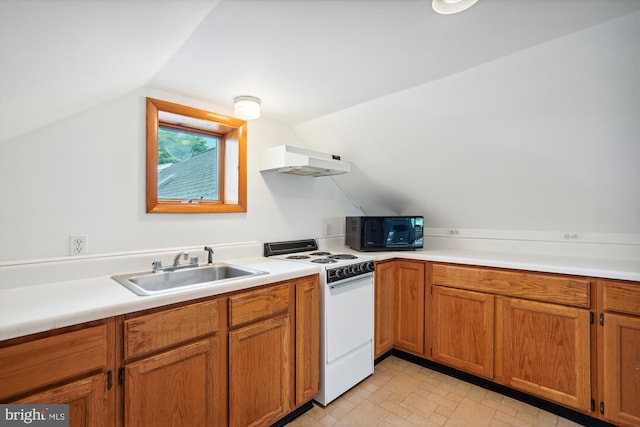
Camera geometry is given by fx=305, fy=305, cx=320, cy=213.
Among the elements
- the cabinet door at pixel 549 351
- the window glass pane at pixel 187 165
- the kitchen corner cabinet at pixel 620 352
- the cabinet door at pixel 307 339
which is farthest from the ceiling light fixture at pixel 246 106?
the kitchen corner cabinet at pixel 620 352

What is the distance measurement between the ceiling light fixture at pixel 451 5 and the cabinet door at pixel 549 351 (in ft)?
5.82

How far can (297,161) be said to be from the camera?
2.21 metres

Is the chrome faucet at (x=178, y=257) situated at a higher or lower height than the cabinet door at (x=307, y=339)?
higher

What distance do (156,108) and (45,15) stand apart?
118cm

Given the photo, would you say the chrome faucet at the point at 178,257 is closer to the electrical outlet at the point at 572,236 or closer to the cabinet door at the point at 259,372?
the cabinet door at the point at 259,372

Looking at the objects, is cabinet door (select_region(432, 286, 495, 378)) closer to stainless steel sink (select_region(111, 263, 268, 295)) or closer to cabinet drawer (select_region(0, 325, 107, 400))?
stainless steel sink (select_region(111, 263, 268, 295))

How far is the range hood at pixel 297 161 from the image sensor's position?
2213 millimetres

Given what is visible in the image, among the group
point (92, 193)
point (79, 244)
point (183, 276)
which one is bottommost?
point (183, 276)

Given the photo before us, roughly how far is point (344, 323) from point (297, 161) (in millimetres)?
1178

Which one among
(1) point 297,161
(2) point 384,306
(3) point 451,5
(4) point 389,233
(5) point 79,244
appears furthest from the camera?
(4) point 389,233

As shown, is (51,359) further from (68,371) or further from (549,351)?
(549,351)

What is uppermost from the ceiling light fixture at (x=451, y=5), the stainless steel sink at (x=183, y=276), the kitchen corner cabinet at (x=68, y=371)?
the ceiling light fixture at (x=451, y=5)

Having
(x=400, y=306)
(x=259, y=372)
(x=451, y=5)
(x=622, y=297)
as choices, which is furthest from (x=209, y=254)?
(x=622, y=297)

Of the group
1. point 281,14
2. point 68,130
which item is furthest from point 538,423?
point 68,130
